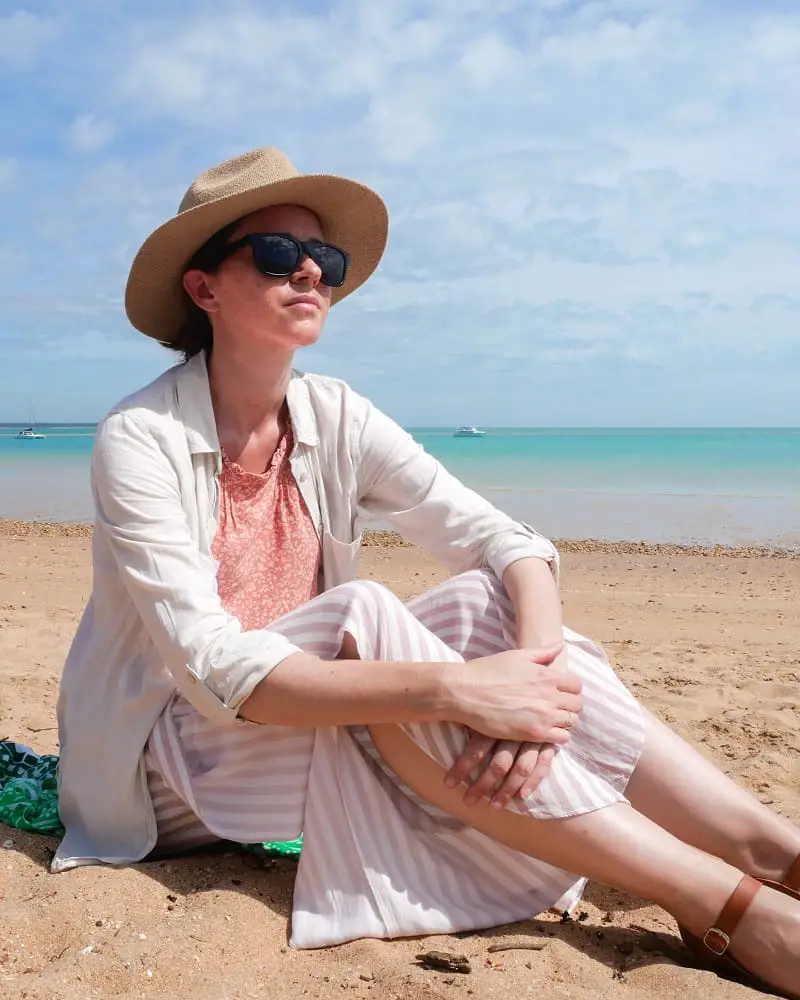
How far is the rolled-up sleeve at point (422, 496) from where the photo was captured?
2.81 meters

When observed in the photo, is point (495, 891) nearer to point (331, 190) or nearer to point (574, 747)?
point (574, 747)

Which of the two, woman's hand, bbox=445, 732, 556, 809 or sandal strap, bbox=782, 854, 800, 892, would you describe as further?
sandal strap, bbox=782, 854, 800, 892

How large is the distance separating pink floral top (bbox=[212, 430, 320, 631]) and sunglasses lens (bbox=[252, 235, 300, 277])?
48cm

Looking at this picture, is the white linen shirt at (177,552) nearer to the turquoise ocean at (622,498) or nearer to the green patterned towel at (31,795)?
the green patterned towel at (31,795)

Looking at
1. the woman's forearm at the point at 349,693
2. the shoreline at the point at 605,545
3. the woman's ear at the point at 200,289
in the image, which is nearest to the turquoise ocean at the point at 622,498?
the shoreline at the point at 605,545

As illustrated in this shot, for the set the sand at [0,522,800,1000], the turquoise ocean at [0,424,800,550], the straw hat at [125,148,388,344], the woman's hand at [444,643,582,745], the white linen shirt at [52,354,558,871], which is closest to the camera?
the sand at [0,522,800,1000]

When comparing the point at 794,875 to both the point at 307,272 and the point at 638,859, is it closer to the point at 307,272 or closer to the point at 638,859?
the point at 638,859

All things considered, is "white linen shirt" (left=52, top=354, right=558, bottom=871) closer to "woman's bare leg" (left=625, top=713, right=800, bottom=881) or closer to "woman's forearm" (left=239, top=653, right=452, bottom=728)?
"woman's forearm" (left=239, top=653, right=452, bottom=728)

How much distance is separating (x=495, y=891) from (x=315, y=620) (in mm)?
765

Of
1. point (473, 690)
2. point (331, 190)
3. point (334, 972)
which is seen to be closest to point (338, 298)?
point (331, 190)

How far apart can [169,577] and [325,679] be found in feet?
1.48

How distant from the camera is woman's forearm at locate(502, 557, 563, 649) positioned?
7.62ft

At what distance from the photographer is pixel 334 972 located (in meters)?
1.95

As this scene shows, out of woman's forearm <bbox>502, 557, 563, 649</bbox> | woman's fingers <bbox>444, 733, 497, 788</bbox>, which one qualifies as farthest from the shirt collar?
woman's fingers <bbox>444, 733, 497, 788</bbox>
